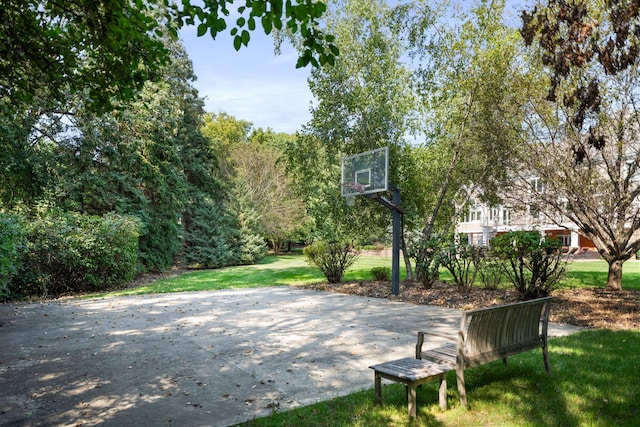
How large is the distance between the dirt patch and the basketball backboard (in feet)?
9.77

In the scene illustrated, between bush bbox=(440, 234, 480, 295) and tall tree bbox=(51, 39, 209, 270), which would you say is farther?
tall tree bbox=(51, 39, 209, 270)

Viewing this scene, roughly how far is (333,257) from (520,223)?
6730 millimetres

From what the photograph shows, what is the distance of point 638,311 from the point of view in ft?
30.9

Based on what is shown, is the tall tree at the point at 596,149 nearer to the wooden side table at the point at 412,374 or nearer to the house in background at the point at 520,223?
the house in background at the point at 520,223

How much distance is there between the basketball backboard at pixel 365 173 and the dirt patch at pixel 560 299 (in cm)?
298

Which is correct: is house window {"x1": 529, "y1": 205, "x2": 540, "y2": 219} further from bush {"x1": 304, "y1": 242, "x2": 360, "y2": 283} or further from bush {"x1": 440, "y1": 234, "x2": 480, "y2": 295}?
bush {"x1": 304, "y1": 242, "x2": 360, "y2": 283}

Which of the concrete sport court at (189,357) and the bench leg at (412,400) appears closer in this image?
the bench leg at (412,400)

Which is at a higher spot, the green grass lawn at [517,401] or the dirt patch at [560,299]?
the dirt patch at [560,299]

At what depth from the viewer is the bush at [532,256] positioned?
1022 centimetres

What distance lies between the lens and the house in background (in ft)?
44.8

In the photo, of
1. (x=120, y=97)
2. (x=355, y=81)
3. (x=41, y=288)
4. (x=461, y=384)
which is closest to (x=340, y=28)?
(x=355, y=81)

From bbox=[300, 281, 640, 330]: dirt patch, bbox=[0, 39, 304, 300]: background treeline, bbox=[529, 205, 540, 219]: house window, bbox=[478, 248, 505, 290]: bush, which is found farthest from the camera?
bbox=[0, 39, 304, 300]: background treeline

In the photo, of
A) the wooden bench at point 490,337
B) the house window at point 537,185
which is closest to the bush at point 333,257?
the house window at point 537,185

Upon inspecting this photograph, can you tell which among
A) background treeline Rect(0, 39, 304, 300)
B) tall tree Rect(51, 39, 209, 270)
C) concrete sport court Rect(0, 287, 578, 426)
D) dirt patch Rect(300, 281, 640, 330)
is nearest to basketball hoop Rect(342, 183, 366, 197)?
dirt patch Rect(300, 281, 640, 330)
